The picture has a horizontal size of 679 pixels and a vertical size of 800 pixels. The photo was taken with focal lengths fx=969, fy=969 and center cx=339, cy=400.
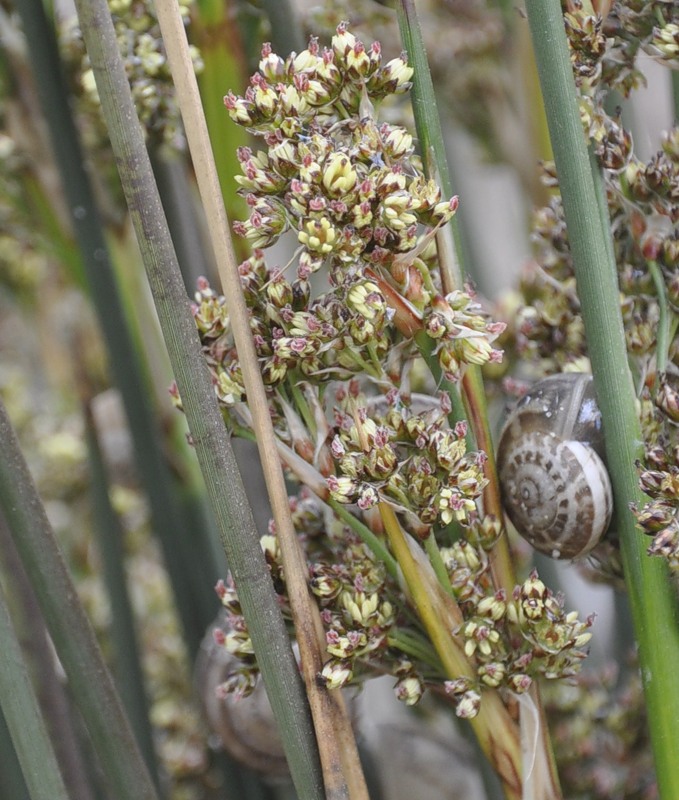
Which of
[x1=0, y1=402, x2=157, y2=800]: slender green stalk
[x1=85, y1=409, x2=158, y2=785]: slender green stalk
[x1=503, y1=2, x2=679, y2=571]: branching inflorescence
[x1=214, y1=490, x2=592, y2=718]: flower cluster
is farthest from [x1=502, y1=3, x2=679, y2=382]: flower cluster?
[x1=85, y1=409, x2=158, y2=785]: slender green stalk

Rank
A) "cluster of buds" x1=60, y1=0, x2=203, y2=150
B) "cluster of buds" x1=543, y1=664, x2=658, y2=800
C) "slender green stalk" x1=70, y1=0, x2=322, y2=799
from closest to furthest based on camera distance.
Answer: "slender green stalk" x1=70, y1=0, x2=322, y2=799 < "cluster of buds" x1=60, y1=0, x2=203, y2=150 < "cluster of buds" x1=543, y1=664, x2=658, y2=800

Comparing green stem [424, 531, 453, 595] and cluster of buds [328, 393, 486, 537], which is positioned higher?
cluster of buds [328, 393, 486, 537]

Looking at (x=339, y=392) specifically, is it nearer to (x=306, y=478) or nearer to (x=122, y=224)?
(x=306, y=478)

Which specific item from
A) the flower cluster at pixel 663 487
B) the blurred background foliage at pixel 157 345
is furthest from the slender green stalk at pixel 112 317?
the flower cluster at pixel 663 487

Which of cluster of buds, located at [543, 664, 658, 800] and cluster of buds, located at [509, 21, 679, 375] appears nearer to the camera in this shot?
cluster of buds, located at [509, 21, 679, 375]

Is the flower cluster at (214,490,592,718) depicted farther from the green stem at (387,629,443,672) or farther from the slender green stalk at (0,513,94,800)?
the slender green stalk at (0,513,94,800)

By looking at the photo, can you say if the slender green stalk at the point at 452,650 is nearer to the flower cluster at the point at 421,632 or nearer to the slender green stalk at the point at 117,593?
the flower cluster at the point at 421,632

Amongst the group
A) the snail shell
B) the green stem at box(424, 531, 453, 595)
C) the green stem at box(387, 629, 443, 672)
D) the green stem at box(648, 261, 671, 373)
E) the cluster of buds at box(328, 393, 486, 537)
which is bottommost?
the snail shell

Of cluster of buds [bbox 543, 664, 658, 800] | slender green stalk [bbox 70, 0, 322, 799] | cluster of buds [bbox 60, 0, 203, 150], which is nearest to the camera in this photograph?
slender green stalk [bbox 70, 0, 322, 799]
